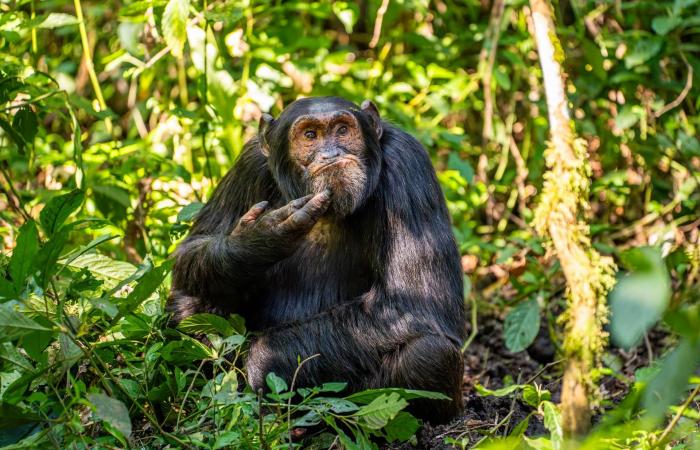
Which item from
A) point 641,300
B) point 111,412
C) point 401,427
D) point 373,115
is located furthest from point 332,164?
point 641,300

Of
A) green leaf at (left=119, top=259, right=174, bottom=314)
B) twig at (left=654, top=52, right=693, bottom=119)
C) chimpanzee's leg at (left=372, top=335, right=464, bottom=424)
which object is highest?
twig at (left=654, top=52, right=693, bottom=119)

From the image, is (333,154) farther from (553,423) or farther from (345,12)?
(345,12)

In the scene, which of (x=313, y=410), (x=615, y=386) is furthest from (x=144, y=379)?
(x=615, y=386)

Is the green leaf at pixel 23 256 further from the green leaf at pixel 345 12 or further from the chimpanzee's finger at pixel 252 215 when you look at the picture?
the green leaf at pixel 345 12

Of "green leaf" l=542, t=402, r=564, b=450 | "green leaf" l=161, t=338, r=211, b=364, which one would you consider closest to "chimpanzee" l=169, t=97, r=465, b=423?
"green leaf" l=161, t=338, r=211, b=364

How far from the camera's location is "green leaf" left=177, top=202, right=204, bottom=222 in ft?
21.8

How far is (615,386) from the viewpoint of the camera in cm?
708

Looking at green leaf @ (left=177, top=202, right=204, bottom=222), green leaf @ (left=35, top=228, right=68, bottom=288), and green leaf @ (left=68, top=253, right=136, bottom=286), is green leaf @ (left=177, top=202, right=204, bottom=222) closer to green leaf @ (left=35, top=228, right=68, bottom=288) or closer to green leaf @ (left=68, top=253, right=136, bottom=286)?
green leaf @ (left=68, top=253, right=136, bottom=286)

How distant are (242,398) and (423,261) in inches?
61.4

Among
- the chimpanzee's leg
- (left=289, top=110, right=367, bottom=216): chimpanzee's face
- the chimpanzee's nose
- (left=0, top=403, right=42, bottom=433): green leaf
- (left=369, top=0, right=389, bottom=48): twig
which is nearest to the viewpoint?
(left=0, top=403, right=42, bottom=433): green leaf

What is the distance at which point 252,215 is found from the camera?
580 cm

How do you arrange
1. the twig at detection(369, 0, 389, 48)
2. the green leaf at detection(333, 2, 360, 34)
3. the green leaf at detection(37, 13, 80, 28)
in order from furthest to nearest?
1. the twig at detection(369, 0, 389, 48)
2. the green leaf at detection(333, 2, 360, 34)
3. the green leaf at detection(37, 13, 80, 28)

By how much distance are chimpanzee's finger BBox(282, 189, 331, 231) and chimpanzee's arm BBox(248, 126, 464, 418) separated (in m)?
0.54

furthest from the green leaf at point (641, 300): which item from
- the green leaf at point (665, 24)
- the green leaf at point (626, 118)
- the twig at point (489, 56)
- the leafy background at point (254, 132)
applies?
the twig at point (489, 56)
